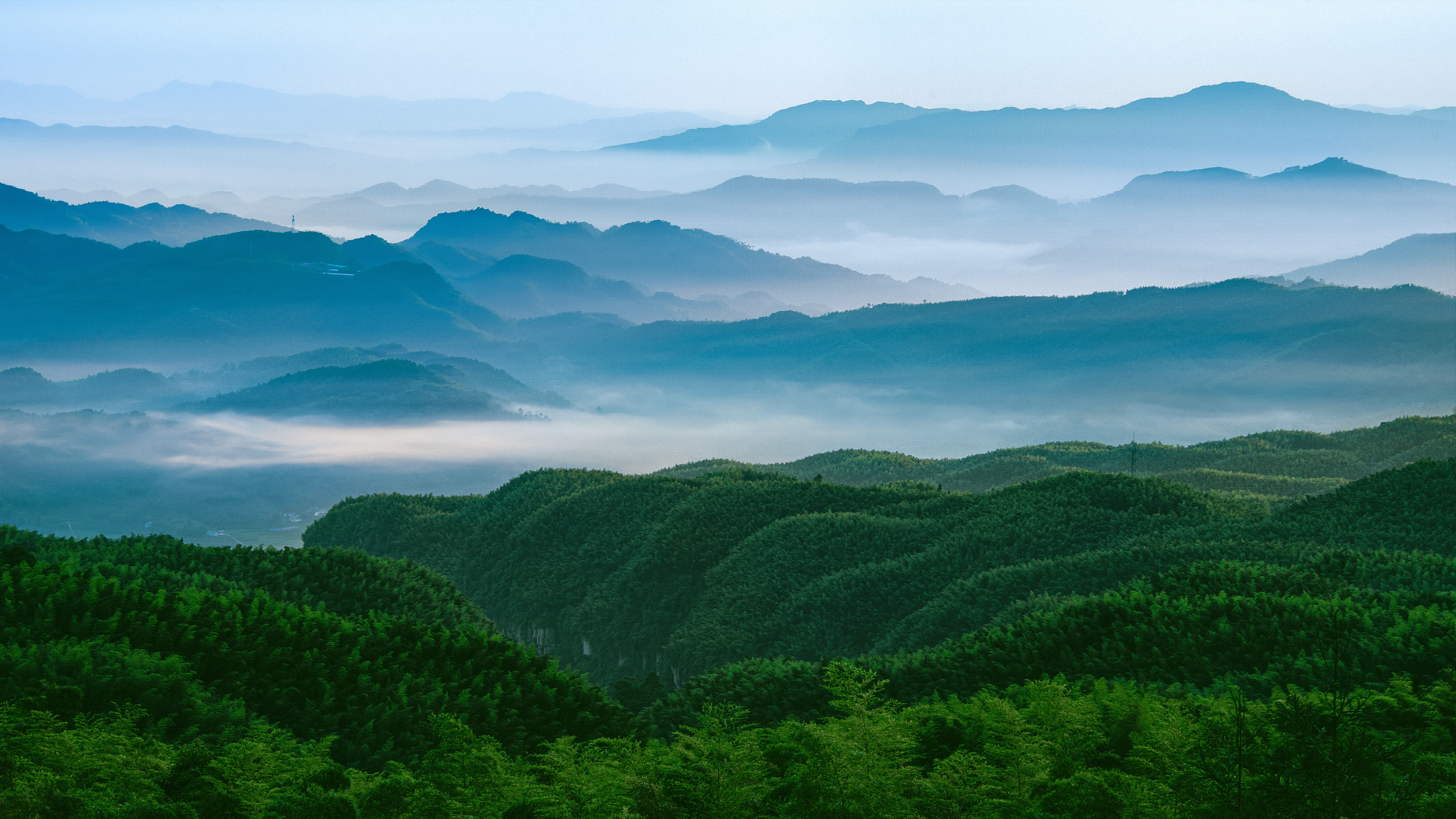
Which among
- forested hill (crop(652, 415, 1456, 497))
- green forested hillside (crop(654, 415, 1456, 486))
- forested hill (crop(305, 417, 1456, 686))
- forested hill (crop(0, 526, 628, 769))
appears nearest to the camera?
forested hill (crop(0, 526, 628, 769))

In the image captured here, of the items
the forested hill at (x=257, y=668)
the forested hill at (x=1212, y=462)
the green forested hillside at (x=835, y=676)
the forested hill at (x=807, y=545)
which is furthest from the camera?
the forested hill at (x=1212, y=462)

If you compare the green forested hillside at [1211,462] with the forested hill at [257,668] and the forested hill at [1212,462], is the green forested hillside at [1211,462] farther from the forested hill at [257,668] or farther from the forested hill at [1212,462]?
the forested hill at [257,668]

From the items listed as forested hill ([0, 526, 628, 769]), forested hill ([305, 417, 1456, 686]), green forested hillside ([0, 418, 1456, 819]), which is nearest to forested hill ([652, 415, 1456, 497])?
forested hill ([305, 417, 1456, 686])

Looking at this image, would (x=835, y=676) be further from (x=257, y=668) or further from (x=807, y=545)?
(x=807, y=545)

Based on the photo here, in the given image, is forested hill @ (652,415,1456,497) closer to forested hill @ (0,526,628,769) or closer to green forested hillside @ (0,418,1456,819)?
green forested hillside @ (0,418,1456,819)

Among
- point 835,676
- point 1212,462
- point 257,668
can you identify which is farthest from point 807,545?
point 1212,462

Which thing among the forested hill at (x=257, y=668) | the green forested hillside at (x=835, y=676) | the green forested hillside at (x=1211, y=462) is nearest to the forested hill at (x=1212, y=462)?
the green forested hillside at (x=1211, y=462)

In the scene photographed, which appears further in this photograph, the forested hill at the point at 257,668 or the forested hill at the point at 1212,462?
the forested hill at the point at 1212,462
